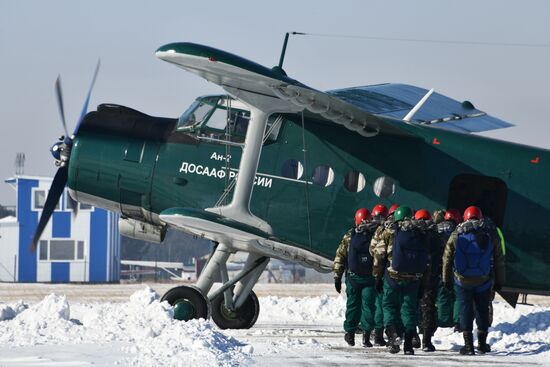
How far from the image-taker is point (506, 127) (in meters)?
20.7

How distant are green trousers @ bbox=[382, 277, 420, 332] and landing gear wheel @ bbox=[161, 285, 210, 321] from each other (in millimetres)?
3658

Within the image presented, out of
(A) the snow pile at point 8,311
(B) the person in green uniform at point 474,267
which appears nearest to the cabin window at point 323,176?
(B) the person in green uniform at point 474,267

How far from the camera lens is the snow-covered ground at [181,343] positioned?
37.3 ft

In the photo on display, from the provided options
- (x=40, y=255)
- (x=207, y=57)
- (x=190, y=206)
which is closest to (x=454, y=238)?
(x=207, y=57)

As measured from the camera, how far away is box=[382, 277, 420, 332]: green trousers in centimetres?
1408

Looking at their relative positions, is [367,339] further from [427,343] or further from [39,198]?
[39,198]

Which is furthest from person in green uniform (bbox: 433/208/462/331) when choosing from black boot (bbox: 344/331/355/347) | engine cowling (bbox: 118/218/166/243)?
engine cowling (bbox: 118/218/166/243)

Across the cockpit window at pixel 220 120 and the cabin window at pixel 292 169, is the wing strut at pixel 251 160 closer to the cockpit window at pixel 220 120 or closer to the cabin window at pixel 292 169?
the cockpit window at pixel 220 120

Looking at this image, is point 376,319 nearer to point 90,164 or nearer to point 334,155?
point 334,155

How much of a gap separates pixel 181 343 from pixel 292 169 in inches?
234

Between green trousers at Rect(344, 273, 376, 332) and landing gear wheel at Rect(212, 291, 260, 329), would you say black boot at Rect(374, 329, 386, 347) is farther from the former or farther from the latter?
landing gear wheel at Rect(212, 291, 260, 329)

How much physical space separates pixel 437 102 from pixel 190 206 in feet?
19.6

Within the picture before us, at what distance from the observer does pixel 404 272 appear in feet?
46.0

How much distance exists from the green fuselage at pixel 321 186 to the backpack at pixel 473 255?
2836 mm
